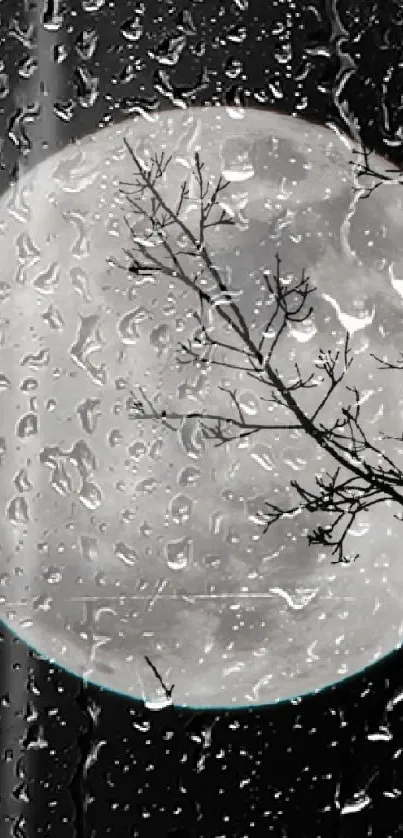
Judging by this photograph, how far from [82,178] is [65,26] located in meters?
0.22

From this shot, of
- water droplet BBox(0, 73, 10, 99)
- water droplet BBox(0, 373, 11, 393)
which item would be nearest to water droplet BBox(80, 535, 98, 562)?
water droplet BBox(0, 373, 11, 393)

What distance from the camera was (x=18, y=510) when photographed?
1.18m

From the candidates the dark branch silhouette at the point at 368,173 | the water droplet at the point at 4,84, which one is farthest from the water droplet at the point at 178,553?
the water droplet at the point at 4,84

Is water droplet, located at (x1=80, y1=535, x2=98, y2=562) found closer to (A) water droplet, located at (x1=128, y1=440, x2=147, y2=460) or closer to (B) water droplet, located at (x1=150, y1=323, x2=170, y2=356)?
(A) water droplet, located at (x1=128, y1=440, x2=147, y2=460)

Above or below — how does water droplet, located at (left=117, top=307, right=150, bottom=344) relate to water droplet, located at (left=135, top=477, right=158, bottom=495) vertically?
above

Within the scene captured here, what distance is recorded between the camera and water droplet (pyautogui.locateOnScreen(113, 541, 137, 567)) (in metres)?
1.22

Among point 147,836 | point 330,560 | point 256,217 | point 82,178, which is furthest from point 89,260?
point 147,836

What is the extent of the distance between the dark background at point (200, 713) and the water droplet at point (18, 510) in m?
0.15

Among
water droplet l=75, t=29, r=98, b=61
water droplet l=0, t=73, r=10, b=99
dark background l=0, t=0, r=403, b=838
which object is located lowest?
dark background l=0, t=0, r=403, b=838

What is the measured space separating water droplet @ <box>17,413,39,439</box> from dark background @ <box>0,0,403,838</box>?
27 cm

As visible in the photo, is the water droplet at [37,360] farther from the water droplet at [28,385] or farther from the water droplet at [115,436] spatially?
the water droplet at [115,436]

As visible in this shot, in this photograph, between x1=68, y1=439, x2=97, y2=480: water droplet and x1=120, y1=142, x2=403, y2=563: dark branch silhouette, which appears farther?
x1=68, y1=439, x2=97, y2=480: water droplet

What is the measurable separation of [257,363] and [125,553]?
33 cm

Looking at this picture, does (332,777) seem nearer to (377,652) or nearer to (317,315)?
(377,652)
